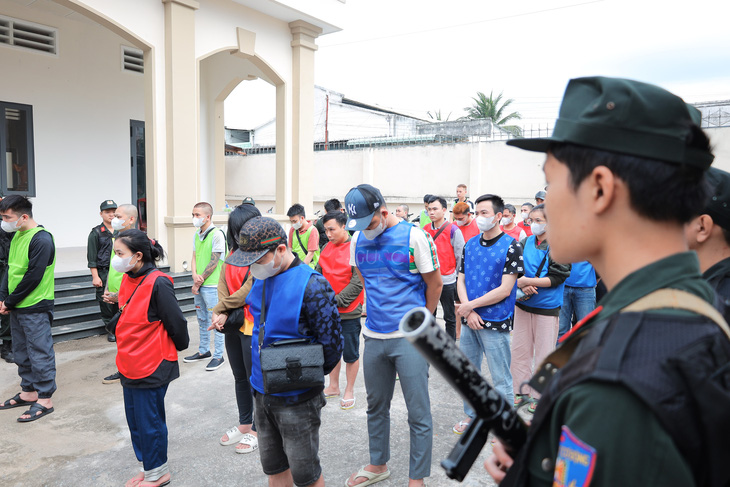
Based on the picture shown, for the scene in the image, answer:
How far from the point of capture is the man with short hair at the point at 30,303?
452 cm

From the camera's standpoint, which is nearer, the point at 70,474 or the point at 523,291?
the point at 70,474

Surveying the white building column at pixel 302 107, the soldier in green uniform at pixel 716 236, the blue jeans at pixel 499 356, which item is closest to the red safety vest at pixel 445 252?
the blue jeans at pixel 499 356

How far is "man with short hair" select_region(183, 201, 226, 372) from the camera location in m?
5.86

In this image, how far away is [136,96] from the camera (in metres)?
11.3

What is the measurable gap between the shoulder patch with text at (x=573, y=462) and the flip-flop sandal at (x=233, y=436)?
12.2ft

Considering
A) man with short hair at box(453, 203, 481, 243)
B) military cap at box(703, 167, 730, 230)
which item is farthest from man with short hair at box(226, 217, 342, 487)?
man with short hair at box(453, 203, 481, 243)

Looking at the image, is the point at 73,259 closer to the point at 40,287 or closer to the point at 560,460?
the point at 40,287

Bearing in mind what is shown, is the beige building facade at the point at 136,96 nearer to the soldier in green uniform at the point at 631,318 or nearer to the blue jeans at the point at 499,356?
the blue jeans at the point at 499,356

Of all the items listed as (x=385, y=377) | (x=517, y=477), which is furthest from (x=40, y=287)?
(x=517, y=477)

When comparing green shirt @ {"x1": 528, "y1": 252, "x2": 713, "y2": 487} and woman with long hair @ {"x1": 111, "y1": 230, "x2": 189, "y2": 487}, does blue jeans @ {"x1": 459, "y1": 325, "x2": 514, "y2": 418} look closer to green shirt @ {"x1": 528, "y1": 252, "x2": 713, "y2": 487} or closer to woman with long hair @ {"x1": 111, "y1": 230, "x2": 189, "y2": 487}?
woman with long hair @ {"x1": 111, "y1": 230, "x2": 189, "y2": 487}

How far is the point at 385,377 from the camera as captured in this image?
337cm

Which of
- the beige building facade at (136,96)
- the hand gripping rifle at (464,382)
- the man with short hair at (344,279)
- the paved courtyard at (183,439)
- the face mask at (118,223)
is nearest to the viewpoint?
the hand gripping rifle at (464,382)

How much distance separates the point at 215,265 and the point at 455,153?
14.3m

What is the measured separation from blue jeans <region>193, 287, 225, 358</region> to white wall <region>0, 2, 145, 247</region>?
6082 mm
